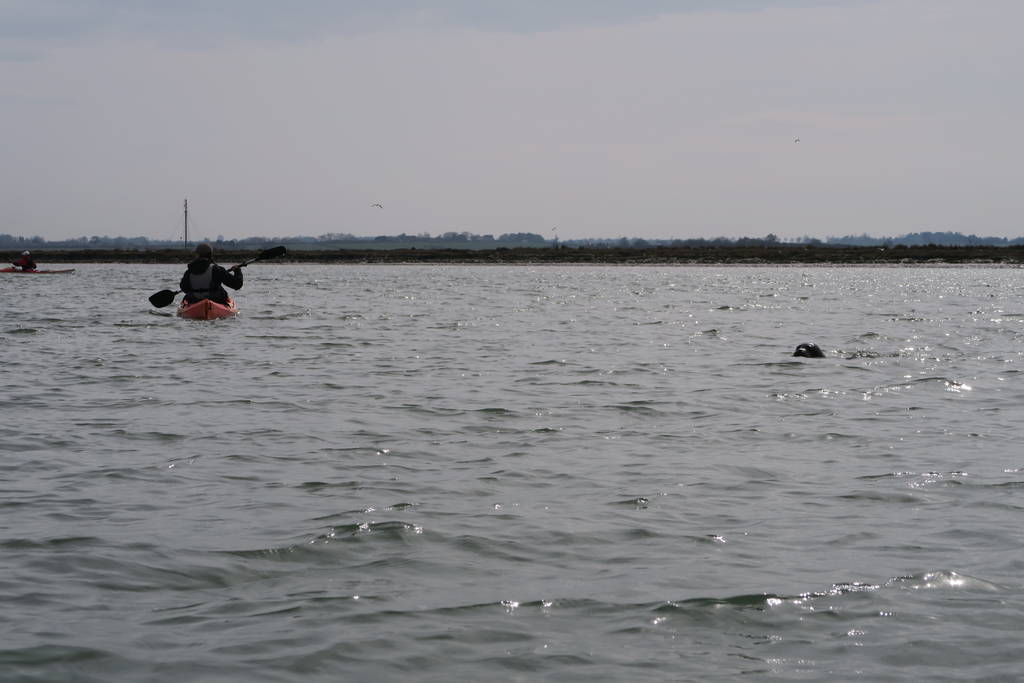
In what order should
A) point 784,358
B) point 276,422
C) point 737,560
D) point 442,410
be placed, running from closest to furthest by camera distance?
1. point 737,560
2. point 276,422
3. point 442,410
4. point 784,358

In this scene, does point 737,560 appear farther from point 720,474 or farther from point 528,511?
point 720,474

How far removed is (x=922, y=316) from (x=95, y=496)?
29.1 m

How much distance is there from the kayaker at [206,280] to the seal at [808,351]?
44.9 feet

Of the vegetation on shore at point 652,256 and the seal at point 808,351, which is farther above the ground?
the vegetation on shore at point 652,256

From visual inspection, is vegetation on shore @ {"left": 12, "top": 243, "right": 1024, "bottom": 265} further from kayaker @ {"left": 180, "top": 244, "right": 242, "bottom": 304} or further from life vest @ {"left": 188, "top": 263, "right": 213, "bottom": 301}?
life vest @ {"left": 188, "top": 263, "right": 213, "bottom": 301}

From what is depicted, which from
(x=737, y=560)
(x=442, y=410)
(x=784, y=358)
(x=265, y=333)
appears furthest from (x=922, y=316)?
(x=737, y=560)

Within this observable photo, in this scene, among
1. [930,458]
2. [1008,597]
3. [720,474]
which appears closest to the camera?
[1008,597]

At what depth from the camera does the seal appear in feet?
66.3

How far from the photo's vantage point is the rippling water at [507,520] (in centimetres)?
553

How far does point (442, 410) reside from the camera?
13430 millimetres

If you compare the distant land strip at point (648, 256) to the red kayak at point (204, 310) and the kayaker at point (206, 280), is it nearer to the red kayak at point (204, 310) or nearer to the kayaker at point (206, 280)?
the kayaker at point (206, 280)

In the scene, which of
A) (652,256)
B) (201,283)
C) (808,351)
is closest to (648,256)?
(652,256)

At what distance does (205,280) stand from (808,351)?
14743 millimetres

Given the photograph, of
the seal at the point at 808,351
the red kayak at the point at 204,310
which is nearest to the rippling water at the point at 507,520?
the seal at the point at 808,351
